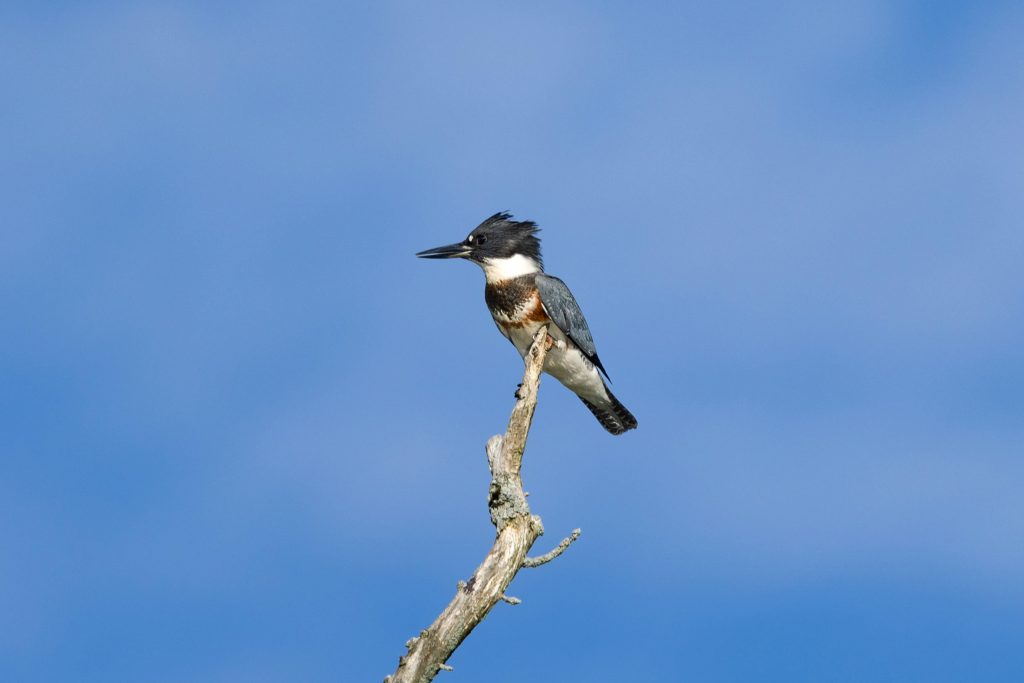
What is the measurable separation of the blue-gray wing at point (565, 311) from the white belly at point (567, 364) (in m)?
0.06

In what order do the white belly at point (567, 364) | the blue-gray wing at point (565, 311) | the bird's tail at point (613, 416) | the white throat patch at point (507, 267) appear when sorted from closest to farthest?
the blue-gray wing at point (565, 311), the white belly at point (567, 364), the white throat patch at point (507, 267), the bird's tail at point (613, 416)

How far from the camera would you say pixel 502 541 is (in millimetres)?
5801

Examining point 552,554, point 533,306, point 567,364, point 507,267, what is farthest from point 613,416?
point 552,554

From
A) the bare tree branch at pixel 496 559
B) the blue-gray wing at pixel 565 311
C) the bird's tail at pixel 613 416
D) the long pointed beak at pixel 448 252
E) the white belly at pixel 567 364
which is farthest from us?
the bird's tail at pixel 613 416

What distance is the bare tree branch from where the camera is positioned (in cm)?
534

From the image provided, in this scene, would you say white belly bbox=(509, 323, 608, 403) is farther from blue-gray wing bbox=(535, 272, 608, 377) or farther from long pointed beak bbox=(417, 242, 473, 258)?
long pointed beak bbox=(417, 242, 473, 258)

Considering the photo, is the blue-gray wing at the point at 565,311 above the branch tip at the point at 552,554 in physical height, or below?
above

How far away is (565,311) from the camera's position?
8508 mm

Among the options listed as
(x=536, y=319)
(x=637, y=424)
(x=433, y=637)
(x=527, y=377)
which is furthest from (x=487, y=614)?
(x=637, y=424)

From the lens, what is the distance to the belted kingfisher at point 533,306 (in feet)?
27.8

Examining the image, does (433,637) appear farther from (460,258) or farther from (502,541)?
(460,258)

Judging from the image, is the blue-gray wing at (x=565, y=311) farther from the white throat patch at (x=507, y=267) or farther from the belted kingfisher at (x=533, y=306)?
the white throat patch at (x=507, y=267)

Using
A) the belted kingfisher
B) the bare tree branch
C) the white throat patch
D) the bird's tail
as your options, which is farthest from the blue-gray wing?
the bare tree branch

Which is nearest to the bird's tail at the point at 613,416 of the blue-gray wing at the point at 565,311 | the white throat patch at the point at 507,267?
the blue-gray wing at the point at 565,311
